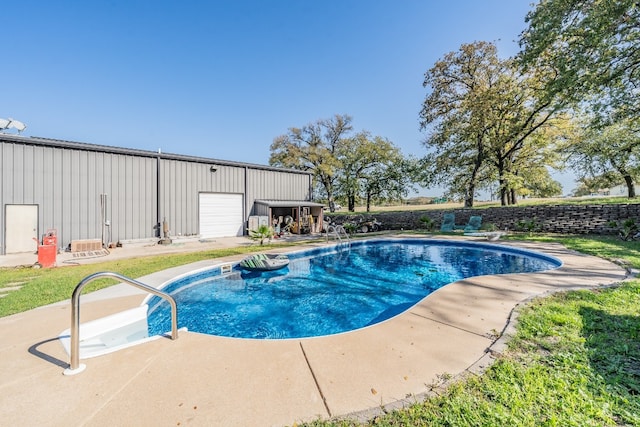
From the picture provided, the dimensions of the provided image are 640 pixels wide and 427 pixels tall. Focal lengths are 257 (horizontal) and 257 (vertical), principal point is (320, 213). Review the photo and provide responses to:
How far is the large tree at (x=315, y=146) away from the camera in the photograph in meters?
26.9

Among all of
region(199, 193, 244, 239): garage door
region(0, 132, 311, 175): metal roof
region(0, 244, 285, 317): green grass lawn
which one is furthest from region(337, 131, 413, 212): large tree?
region(0, 244, 285, 317): green grass lawn

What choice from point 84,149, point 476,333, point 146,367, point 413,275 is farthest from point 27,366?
point 84,149

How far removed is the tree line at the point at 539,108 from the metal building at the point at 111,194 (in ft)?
45.8

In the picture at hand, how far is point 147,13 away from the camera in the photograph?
11219 millimetres

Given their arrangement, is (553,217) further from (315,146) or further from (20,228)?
(20,228)

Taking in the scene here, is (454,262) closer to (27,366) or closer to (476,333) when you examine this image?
(476,333)

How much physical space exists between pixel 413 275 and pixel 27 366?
25.0 feet

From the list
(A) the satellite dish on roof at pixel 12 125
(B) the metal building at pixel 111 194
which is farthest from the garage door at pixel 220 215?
(A) the satellite dish on roof at pixel 12 125

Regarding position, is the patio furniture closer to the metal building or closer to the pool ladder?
the pool ladder

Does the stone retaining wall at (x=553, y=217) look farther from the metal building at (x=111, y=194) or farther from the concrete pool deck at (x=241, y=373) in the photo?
the metal building at (x=111, y=194)

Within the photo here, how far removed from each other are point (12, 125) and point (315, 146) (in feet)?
71.0

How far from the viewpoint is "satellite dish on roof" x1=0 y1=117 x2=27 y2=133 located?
1009 cm

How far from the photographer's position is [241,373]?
2.42 metres

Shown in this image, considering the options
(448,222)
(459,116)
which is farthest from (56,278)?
(459,116)
